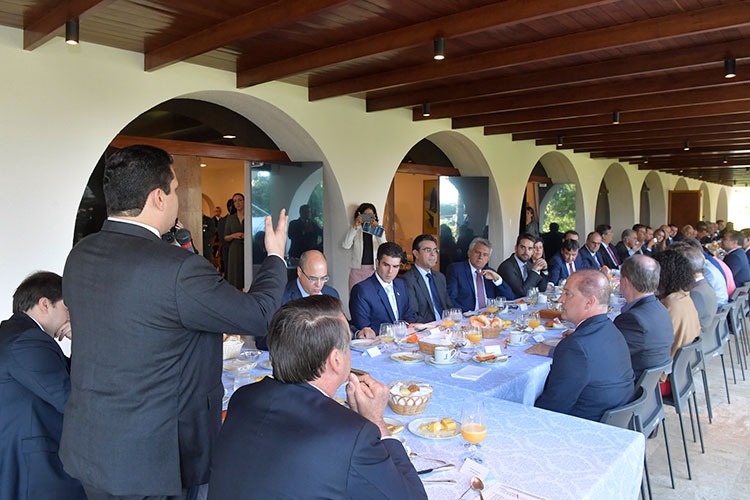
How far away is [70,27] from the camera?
11.8 feet

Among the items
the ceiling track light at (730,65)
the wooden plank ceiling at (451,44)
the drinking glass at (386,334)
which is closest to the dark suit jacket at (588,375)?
the drinking glass at (386,334)

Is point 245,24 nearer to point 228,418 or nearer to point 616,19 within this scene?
point 616,19

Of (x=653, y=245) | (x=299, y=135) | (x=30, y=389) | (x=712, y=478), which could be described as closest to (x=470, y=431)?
(x=30, y=389)

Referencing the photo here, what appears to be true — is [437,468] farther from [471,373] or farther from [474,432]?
[471,373]

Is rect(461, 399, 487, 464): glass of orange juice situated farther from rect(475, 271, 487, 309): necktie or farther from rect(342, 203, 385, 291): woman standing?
rect(342, 203, 385, 291): woman standing

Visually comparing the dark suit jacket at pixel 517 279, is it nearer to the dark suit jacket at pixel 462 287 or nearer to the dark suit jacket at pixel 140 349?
the dark suit jacket at pixel 462 287

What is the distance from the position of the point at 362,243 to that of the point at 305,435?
549 cm

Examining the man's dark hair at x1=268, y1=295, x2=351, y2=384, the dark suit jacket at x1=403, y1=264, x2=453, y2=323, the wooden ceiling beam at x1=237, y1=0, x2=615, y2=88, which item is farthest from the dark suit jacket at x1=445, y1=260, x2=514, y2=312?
the man's dark hair at x1=268, y1=295, x2=351, y2=384

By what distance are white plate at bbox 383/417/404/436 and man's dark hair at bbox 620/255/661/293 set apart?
1.99m

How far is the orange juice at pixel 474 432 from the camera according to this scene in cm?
185

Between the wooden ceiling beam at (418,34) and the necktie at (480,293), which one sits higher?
the wooden ceiling beam at (418,34)

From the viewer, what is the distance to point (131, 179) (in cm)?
160

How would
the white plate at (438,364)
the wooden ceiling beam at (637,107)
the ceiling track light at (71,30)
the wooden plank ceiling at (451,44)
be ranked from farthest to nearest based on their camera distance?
the wooden ceiling beam at (637,107)
the wooden plank ceiling at (451,44)
the ceiling track light at (71,30)
the white plate at (438,364)

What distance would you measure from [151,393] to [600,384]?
5.99ft
